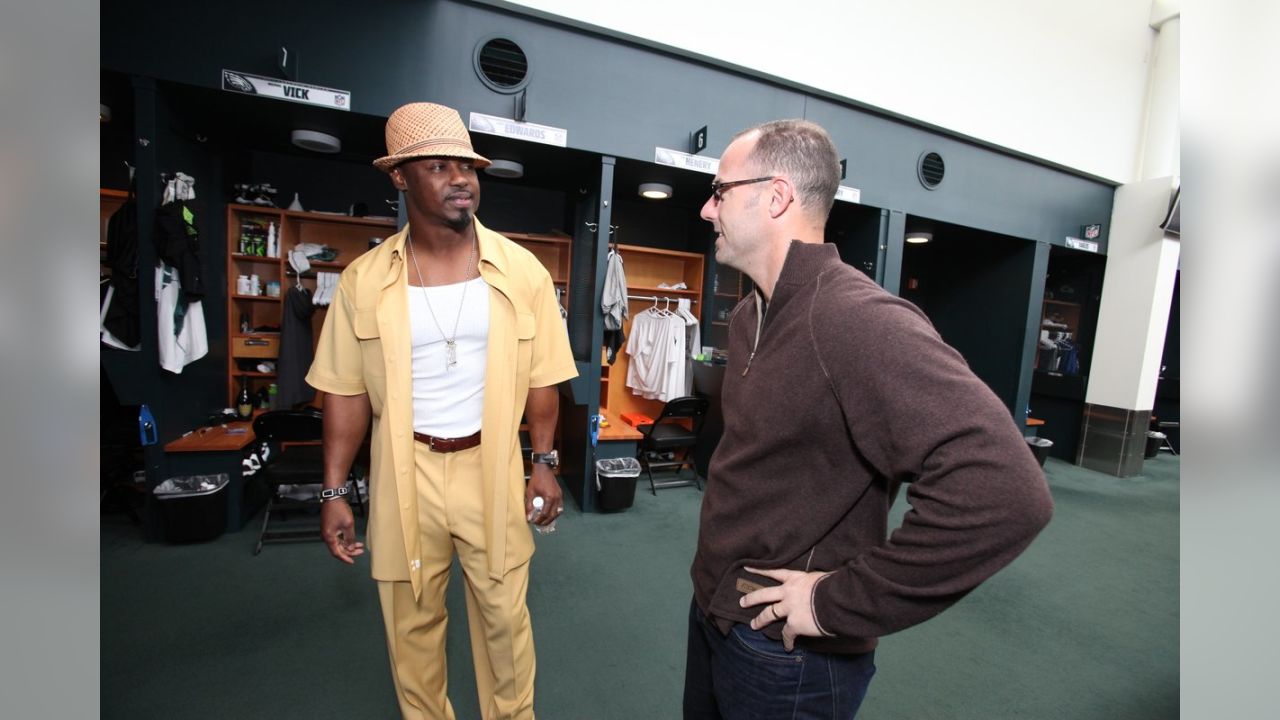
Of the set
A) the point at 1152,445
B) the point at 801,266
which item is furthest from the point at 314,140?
the point at 1152,445

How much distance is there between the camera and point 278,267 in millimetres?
4496

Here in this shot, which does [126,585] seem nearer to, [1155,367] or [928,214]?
[928,214]

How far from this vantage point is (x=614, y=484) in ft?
13.2

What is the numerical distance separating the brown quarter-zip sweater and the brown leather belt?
32.7 inches

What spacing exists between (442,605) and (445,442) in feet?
1.79

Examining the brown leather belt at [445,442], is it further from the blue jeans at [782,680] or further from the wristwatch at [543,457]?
the blue jeans at [782,680]

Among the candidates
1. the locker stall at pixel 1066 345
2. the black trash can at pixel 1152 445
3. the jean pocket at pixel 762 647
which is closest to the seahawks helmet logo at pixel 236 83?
the jean pocket at pixel 762 647

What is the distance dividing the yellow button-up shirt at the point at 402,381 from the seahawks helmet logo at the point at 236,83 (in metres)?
2.14

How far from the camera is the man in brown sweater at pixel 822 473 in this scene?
0.82m

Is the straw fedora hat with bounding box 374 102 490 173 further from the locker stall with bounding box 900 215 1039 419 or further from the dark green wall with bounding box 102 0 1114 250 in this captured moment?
the locker stall with bounding box 900 215 1039 419

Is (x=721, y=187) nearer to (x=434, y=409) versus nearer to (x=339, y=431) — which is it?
(x=434, y=409)

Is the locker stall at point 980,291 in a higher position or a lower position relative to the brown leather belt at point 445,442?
higher
